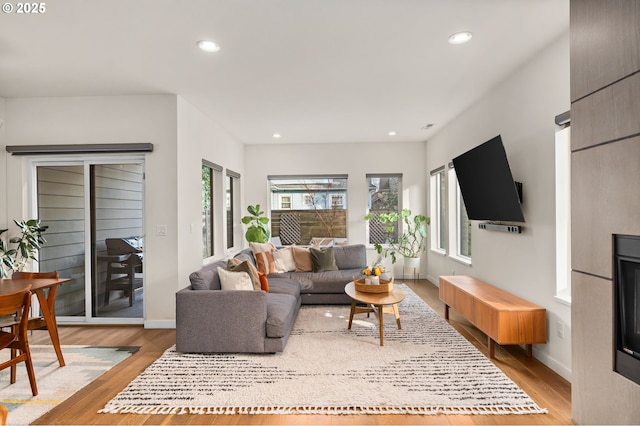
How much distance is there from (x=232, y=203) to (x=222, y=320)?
366 centimetres

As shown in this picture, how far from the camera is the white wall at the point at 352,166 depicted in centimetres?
676

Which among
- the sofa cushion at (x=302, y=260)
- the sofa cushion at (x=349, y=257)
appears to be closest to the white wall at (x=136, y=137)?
the sofa cushion at (x=302, y=260)

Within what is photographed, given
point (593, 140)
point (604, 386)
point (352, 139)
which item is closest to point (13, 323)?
point (604, 386)

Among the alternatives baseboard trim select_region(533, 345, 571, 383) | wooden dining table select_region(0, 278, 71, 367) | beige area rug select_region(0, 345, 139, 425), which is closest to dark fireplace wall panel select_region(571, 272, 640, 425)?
baseboard trim select_region(533, 345, 571, 383)

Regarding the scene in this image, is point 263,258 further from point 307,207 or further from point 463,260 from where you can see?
point 463,260

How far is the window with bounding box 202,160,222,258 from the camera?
203 inches

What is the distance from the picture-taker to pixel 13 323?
Answer: 252 centimetres

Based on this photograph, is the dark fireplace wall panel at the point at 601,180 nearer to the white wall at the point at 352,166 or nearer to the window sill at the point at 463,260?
the window sill at the point at 463,260

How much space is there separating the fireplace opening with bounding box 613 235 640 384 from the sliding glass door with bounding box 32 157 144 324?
430 cm

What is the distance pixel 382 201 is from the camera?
6.91 m

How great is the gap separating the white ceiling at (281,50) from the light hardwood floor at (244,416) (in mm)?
2604

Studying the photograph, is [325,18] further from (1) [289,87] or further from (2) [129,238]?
(2) [129,238]

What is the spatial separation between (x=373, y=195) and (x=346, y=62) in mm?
4002

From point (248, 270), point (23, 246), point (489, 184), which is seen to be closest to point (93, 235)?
point (23, 246)
